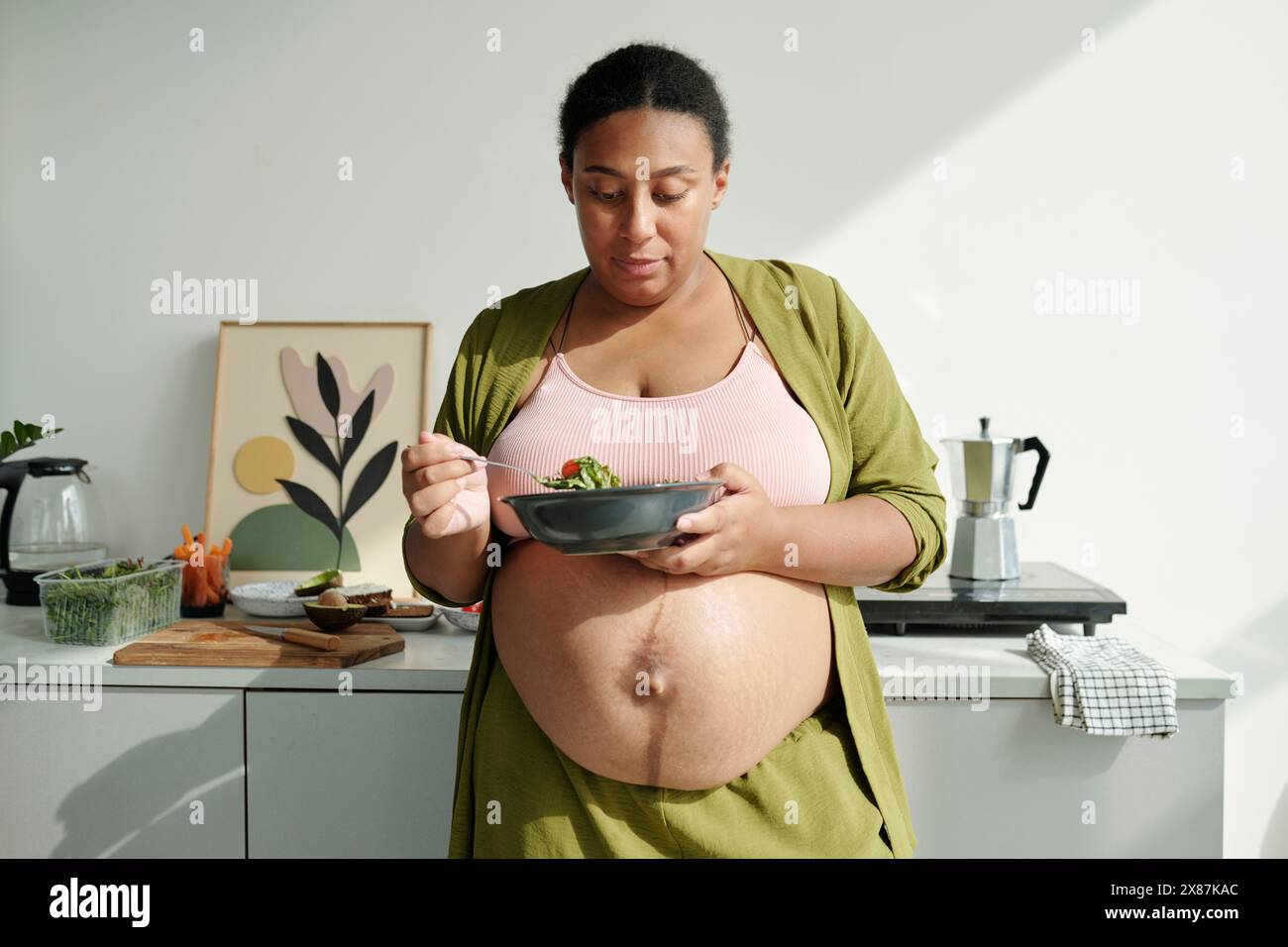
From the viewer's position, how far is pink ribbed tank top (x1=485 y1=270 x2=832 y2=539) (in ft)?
3.72

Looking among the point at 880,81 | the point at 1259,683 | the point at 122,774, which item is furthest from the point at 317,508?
the point at 1259,683

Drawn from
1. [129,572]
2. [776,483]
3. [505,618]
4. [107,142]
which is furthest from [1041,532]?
[107,142]

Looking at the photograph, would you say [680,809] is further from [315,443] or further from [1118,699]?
[315,443]

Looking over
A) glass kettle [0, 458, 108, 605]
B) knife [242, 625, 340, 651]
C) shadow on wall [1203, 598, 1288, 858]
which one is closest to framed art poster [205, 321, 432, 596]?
glass kettle [0, 458, 108, 605]

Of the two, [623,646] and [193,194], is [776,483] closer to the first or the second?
[623,646]

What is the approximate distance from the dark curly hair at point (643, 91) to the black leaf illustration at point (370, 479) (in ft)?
3.88

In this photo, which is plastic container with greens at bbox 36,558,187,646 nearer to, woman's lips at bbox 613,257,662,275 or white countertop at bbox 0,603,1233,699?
white countertop at bbox 0,603,1233,699

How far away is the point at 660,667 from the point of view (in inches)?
43.2

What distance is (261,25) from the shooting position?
89.7 inches

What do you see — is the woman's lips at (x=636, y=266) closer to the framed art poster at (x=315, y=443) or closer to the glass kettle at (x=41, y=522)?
the framed art poster at (x=315, y=443)

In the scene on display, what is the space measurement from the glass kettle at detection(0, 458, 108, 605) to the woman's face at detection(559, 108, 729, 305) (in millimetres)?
1528

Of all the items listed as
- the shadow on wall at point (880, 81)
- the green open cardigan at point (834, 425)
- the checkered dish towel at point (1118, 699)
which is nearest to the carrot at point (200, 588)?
the green open cardigan at point (834, 425)

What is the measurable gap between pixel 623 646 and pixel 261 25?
5.98ft

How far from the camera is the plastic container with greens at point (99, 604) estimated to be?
1.83 m
